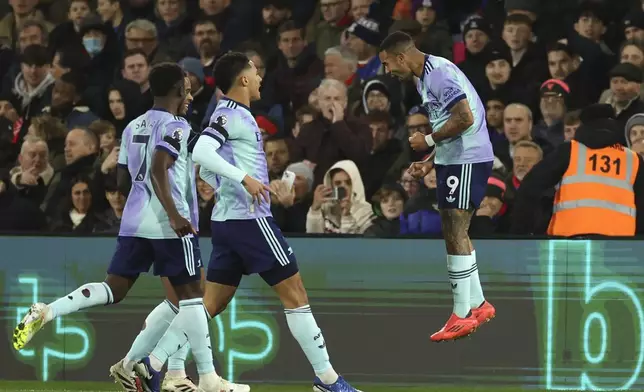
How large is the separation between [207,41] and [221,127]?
4863mm

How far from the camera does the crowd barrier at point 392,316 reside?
33.4 feet

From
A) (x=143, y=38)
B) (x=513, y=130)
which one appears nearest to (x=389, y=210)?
(x=513, y=130)

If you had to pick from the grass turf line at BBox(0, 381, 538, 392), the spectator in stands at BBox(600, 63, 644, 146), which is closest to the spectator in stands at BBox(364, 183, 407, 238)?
the grass turf line at BBox(0, 381, 538, 392)

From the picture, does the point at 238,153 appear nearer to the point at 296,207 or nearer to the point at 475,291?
the point at 475,291

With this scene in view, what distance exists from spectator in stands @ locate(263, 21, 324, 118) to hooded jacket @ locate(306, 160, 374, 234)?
151 centimetres

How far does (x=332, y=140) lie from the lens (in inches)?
452

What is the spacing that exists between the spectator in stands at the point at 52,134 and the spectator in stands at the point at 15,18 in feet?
5.39

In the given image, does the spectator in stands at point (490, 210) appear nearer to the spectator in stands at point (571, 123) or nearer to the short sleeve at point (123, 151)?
the spectator in stands at point (571, 123)

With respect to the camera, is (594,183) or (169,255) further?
(594,183)

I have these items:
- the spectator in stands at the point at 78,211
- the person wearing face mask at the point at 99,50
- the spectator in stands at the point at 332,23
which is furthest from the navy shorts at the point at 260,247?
the person wearing face mask at the point at 99,50

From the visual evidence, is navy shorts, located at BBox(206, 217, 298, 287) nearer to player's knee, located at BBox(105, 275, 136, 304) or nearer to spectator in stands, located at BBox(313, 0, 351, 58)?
player's knee, located at BBox(105, 275, 136, 304)

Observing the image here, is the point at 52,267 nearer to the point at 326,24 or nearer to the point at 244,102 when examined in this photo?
the point at 244,102

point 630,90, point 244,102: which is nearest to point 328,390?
point 244,102

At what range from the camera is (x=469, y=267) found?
27.9ft
